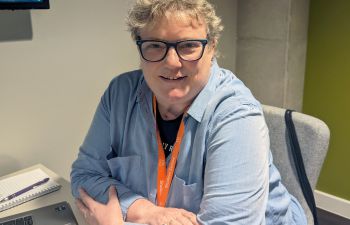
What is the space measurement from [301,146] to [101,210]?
0.73 metres

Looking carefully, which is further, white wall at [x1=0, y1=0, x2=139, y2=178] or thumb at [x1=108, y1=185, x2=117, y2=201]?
white wall at [x1=0, y1=0, x2=139, y2=178]

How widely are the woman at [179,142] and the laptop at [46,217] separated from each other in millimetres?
55

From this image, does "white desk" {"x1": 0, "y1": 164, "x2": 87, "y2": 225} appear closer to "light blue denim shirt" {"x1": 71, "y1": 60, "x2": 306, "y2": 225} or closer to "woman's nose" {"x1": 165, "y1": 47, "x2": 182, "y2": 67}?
"light blue denim shirt" {"x1": 71, "y1": 60, "x2": 306, "y2": 225}

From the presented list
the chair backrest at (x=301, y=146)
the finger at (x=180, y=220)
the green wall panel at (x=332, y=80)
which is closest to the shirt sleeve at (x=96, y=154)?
the finger at (x=180, y=220)

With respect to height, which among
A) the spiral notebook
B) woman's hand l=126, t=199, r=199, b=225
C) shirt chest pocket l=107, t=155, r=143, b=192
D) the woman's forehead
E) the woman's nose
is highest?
the woman's forehead

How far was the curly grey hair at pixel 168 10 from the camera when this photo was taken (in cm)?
108

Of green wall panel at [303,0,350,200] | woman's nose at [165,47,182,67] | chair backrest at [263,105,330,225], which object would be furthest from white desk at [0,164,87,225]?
green wall panel at [303,0,350,200]

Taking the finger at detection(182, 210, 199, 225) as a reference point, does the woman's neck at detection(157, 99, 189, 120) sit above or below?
above

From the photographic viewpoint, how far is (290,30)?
2365mm

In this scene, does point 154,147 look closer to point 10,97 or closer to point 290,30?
point 10,97

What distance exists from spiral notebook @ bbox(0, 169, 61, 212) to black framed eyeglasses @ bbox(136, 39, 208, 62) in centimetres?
71

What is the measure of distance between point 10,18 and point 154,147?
0.85 meters

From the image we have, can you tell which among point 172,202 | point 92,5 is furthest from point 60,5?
point 172,202

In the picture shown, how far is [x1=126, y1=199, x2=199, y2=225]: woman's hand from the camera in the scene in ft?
3.52
